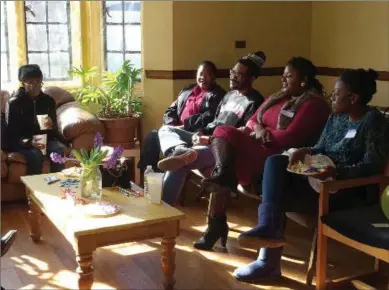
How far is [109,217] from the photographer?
246cm

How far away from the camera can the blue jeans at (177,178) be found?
3.27m

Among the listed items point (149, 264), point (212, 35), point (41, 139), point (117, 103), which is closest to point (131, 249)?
point (149, 264)

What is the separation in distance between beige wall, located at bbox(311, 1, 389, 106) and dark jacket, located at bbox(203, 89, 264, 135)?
1230 mm

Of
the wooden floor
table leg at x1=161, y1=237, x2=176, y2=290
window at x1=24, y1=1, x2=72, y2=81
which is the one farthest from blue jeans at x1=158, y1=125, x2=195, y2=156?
window at x1=24, y1=1, x2=72, y2=81

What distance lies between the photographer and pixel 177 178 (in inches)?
129

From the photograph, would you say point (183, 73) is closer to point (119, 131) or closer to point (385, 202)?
point (119, 131)

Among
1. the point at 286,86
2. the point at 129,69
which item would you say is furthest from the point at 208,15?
the point at 286,86

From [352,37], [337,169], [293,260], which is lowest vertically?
[293,260]

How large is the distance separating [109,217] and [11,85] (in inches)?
111

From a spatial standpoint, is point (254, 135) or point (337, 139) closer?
point (337, 139)

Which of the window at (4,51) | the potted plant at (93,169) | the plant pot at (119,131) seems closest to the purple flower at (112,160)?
the potted plant at (93,169)

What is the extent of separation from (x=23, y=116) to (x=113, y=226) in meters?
1.90

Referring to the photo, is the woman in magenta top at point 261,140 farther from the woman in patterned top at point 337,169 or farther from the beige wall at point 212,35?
the beige wall at point 212,35

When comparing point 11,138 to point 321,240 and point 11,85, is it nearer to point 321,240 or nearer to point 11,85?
point 11,85
